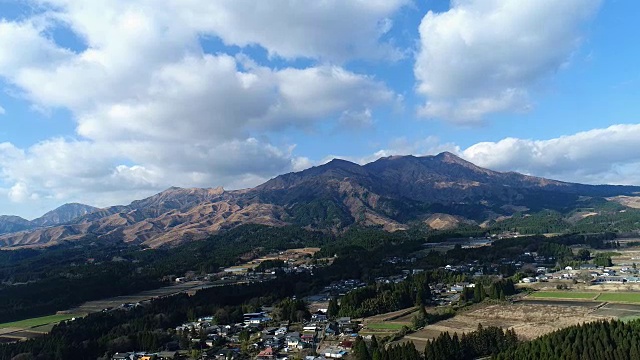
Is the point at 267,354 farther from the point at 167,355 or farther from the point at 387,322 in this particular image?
the point at 387,322

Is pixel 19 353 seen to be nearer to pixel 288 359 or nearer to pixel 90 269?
pixel 288 359

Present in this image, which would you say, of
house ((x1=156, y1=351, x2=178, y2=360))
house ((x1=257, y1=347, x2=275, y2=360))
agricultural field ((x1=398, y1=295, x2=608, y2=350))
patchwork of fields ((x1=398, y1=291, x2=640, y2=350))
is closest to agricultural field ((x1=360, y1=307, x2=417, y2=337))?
agricultural field ((x1=398, y1=295, x2=608, y2=350))

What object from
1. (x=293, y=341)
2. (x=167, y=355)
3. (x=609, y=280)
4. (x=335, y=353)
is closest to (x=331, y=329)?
(x=293, y=341)

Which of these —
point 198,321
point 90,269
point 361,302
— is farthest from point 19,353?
point 90,269

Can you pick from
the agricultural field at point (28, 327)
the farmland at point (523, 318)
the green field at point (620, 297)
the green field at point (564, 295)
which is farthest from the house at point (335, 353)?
the agricultural field at point (28, 327)

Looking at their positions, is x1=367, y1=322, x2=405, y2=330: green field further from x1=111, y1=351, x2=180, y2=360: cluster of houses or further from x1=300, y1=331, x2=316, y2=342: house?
x1=111, y1=351, x2=180, y2=360: cluster of houses
